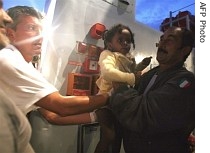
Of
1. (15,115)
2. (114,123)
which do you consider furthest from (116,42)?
(15,115)

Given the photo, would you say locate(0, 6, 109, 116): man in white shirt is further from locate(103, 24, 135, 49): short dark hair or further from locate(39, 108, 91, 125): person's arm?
locate(103, 24, 135, 49): short dark hair

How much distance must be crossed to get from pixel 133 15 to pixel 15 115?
0.46 metres

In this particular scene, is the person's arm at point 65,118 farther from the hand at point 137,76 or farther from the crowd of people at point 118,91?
the hand at point 137,76

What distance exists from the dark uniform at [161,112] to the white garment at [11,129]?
10.6 inches

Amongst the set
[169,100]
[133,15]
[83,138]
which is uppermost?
[133,15]

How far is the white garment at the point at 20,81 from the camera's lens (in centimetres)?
49

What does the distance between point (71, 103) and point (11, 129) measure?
0.20 metres

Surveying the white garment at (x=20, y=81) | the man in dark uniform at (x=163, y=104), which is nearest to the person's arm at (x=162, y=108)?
the man in dark uniform at (x=163, y=104)

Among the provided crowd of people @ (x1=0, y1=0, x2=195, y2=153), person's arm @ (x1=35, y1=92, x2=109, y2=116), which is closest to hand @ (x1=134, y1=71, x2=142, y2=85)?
crowd of people @ (x1=0, y1=0, x2=195, y2=153)

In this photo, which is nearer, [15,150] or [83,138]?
[15,150]
